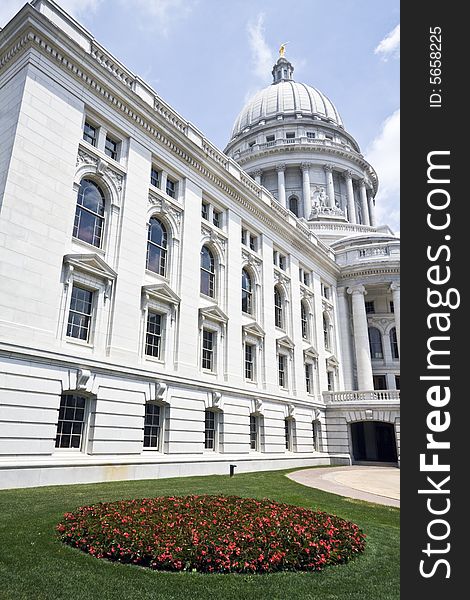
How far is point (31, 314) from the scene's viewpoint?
17.1 meters

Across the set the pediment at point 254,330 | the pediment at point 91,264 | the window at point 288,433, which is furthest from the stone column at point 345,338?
the pediment at point 91,264

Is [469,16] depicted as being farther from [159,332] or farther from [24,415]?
[159,332]

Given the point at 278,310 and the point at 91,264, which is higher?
the point at 278,310

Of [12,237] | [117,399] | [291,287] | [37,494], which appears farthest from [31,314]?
[291,287]

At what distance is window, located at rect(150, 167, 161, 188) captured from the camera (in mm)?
25727

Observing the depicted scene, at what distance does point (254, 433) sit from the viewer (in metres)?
29.6

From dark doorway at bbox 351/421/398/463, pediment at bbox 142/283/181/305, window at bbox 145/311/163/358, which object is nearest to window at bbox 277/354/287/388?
dark doorway at bbox 351/421/398/463

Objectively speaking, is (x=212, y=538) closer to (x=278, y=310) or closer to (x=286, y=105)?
(x=278, y=310)

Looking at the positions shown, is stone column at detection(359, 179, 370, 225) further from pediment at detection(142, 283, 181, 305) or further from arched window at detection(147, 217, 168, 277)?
pediment at detection(142, 283, 181, 305)

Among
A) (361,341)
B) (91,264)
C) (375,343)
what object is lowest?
(91,264)

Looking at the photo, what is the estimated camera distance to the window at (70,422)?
58.1 feet

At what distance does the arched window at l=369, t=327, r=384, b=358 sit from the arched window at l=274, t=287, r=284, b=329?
17046 mm

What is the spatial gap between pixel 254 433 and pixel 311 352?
1134 centimetres

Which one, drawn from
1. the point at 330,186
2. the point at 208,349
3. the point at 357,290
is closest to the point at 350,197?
the point at 330,186
